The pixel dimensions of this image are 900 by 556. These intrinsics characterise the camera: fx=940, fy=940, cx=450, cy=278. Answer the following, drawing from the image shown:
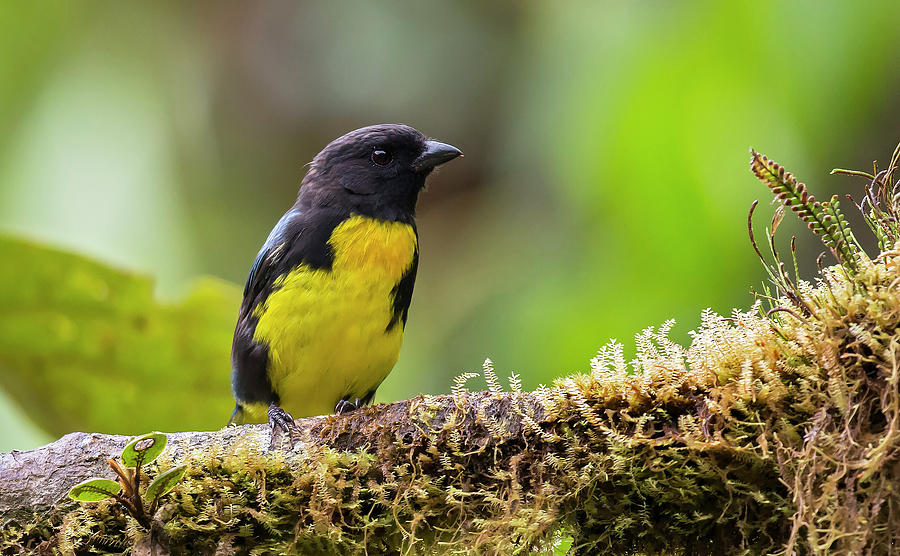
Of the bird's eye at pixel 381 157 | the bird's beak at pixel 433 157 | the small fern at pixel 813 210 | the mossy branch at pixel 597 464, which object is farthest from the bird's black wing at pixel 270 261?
the small fern at pixel 813 210

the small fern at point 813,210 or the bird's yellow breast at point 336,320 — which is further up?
the bird's yellow breast at point 336,320

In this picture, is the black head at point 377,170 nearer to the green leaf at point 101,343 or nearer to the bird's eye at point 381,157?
the bird's eye at point 381,157

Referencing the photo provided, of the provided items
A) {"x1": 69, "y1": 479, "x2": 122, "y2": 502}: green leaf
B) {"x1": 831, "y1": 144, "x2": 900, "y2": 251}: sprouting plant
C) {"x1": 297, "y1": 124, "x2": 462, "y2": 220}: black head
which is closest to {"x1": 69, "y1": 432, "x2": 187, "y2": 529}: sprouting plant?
{"x1": 69, "y1": 479, "x2": 122, "y2": 502}: green leaf

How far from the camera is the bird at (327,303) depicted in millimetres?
3473

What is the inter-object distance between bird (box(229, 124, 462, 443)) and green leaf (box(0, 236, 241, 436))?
174 mm

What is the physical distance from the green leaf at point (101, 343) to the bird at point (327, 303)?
174mm

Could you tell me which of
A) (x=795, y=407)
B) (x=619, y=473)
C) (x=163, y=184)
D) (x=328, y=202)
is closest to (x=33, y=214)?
(x=163, y=184)

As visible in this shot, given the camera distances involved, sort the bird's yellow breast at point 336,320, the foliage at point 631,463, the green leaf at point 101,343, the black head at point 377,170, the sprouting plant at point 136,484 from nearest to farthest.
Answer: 1. the foliage at point 631,463
2. the sprouting plant at point 136,484
3. the green leaf at point 101,343
4. the bird's yellow breast at point 336,320
5. the black head at point 377,170

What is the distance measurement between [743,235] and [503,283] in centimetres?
166

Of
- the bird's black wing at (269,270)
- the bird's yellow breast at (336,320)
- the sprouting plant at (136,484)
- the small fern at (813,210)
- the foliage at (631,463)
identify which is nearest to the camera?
the foliage at (631,463)

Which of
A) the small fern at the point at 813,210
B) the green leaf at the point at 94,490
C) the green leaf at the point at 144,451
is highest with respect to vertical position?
the small fern at the point at 813,210

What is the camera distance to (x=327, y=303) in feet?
11.3

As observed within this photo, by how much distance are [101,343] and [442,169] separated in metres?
2.16

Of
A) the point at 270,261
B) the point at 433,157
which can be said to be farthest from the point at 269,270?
the point at 433,157
